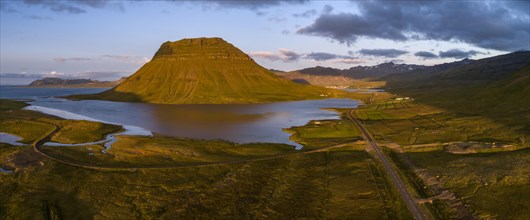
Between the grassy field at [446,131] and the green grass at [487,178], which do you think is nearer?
the green grass at [487,178]

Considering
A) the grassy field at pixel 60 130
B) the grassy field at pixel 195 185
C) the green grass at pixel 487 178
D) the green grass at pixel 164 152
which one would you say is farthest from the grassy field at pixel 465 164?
the grassy field at pixel 60 130

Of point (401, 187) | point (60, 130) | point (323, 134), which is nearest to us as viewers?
point (401, 187)

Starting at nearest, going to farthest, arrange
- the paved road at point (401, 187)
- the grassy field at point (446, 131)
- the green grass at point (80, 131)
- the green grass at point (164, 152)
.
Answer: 1. the paved road at point (401, 187)
2. the green grass at point (164, 152)
3. the grassy field at point (446, 131)
4. the green grass at point (80, 131)

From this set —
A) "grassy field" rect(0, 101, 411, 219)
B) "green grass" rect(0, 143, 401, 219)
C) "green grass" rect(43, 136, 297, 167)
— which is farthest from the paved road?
"green grass" rect(43, 136, 297, 167)

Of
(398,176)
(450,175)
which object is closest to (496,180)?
(450,175)

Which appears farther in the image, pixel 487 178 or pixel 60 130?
pixel 60 130

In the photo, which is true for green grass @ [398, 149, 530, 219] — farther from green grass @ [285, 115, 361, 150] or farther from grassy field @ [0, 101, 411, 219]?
green grass @ [285, 115, 361, 150]

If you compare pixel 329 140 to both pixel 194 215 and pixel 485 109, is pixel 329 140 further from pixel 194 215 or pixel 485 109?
pixel 485 109

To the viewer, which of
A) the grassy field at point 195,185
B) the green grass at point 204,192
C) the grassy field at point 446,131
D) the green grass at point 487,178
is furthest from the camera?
the grassy field at point 446,131

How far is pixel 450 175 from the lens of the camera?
60.1m

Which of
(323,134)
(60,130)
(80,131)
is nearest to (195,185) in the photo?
(323,134)

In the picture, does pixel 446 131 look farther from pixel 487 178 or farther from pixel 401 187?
pixel 401 187

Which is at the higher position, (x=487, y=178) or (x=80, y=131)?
(x=80, y=131)

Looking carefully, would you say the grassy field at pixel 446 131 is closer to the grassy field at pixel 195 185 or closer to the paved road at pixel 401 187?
the paved road at pixel 401 187
